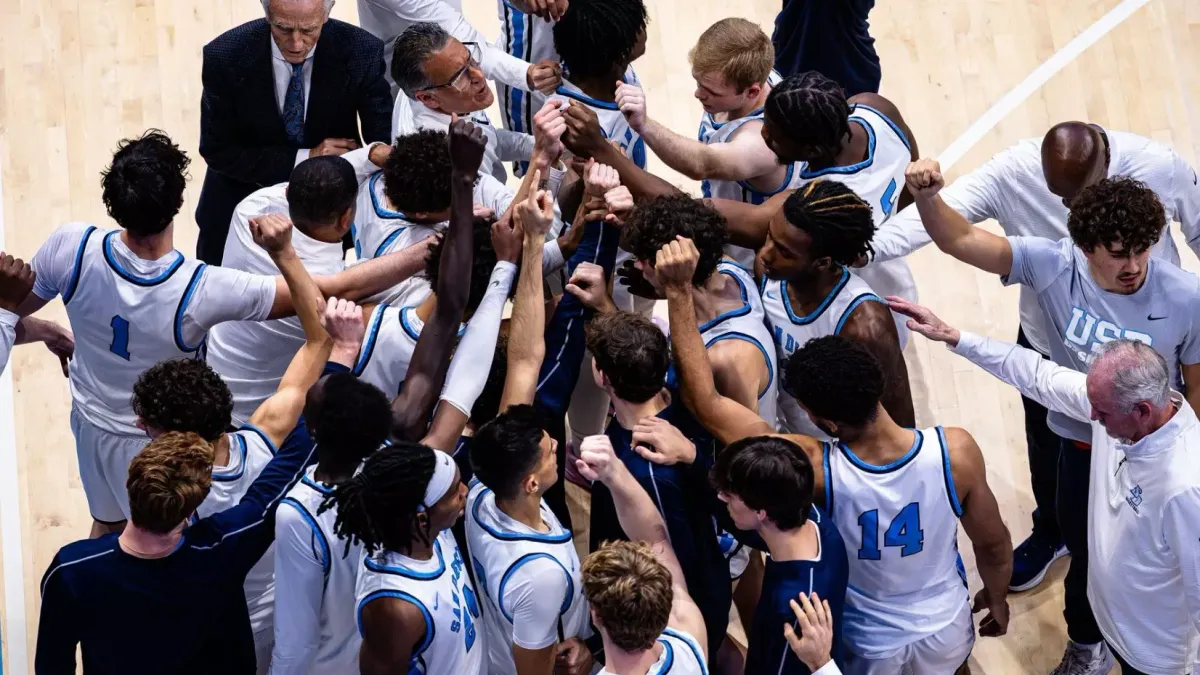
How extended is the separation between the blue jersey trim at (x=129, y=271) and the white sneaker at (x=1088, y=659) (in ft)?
10.9

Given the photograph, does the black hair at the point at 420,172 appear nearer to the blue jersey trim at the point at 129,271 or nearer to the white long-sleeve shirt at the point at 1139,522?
the blue jersey trim at the point at 129,271

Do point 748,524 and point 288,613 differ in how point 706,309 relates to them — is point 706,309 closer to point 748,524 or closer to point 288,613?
point 748,524

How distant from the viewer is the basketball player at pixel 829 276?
4.05 m

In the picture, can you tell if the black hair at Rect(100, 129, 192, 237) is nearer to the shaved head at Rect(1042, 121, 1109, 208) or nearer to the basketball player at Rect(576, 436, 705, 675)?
the basketball player at Rect(576, 436, 705, 675)

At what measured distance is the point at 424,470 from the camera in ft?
10.9

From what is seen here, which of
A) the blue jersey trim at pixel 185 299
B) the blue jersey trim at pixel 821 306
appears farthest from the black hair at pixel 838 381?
the blue jersey trim at pixel 185 299

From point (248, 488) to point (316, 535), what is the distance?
1.17 feet

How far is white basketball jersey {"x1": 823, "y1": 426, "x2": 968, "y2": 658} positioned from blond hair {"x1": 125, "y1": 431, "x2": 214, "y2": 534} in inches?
66.5

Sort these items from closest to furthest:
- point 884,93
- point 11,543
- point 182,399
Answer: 1. point 182,399
2. point 11,543
3. point 884,93

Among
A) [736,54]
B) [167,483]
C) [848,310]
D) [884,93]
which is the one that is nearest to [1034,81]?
[884,93]

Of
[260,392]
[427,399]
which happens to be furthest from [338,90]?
[427,399]

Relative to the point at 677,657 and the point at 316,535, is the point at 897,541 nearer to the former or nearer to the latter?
the point at 677,657

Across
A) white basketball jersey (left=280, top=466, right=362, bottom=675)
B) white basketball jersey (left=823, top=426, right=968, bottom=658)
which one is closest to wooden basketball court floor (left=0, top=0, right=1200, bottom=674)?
white basketball jersey (left=823, top=426, right=968, bottom=658)

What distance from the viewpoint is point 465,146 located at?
3977mm
